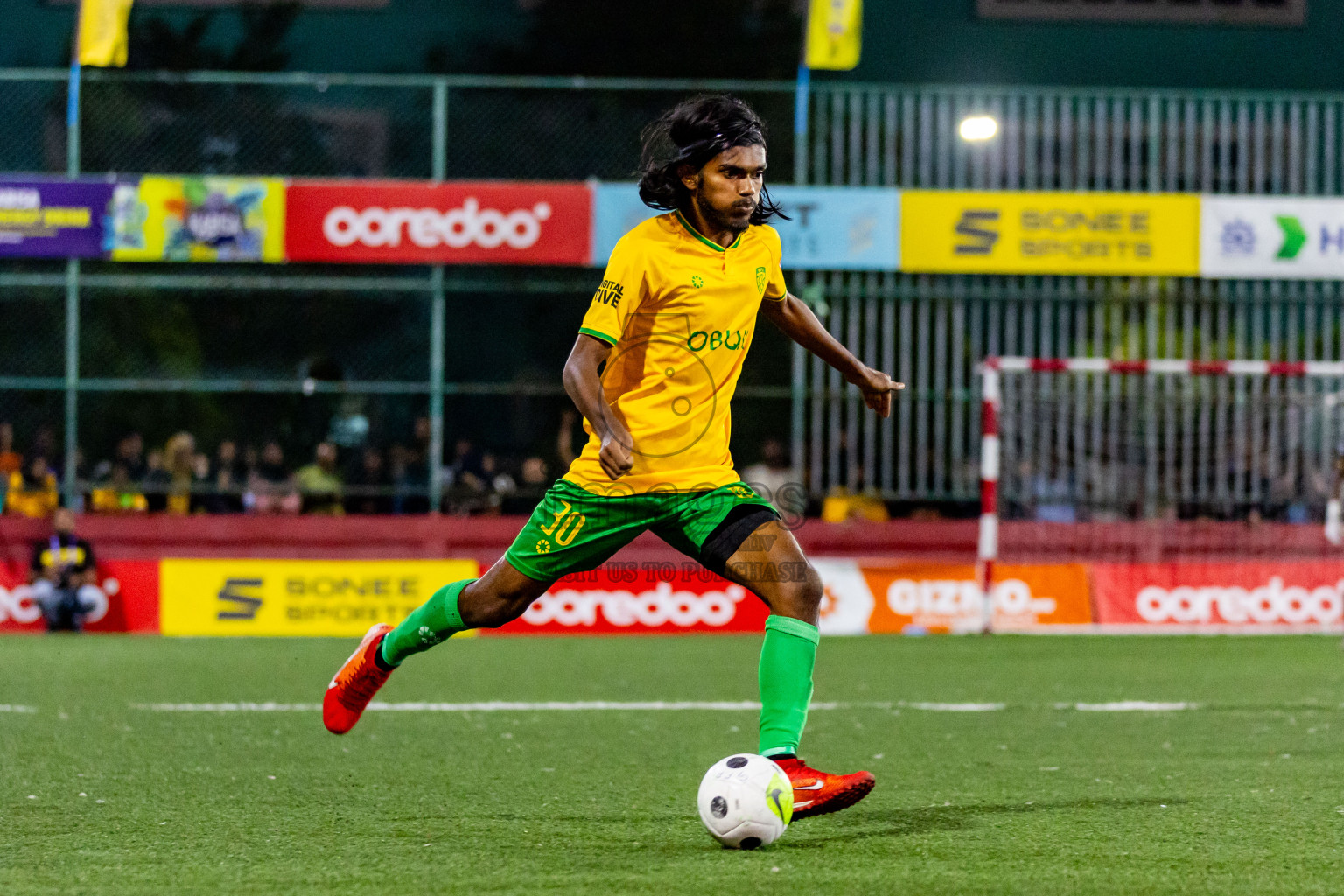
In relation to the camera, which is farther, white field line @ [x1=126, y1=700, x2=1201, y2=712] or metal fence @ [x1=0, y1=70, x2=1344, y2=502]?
metal fence @ [x1=0, y1=70, x2=1344, y2=502]

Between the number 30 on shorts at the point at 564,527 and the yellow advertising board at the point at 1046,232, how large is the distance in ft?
36.8

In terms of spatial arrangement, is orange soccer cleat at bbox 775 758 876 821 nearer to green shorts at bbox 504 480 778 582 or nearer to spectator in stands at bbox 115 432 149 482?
green shorts at bbox 504 480 778 582

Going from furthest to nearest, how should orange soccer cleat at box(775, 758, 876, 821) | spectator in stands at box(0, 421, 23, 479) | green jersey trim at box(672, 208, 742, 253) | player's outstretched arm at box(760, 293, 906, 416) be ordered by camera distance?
spectator in stands at box(0, 421, 23, 479) < player's outstretched arm at box(760, 293, 906, 416) < green jersey trim at box(672, 208, 742, 253) < orange soccer cleat at box(775, 758, 876, 821)

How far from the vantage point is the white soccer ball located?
4.70m

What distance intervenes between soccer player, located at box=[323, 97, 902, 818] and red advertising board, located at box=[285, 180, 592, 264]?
35.3 ft

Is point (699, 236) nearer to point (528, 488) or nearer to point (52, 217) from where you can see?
point (528, 488)

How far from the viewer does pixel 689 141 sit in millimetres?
5223

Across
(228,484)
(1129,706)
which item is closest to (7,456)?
(228,484)

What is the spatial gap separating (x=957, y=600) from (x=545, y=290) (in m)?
4.76

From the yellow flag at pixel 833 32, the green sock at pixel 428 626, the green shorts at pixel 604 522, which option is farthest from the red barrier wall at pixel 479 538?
the green shorts at pixel 604 522

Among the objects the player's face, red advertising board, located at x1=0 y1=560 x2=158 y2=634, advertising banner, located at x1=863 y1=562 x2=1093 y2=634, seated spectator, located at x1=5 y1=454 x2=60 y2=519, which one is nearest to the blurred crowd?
seated spectator, located at x1=5 y1=454 x2=60 y2=519

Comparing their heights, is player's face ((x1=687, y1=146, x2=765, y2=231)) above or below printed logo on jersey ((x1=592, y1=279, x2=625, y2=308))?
above

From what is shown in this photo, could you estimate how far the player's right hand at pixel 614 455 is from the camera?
4957 millimetres

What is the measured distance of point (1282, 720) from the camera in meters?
8.23
